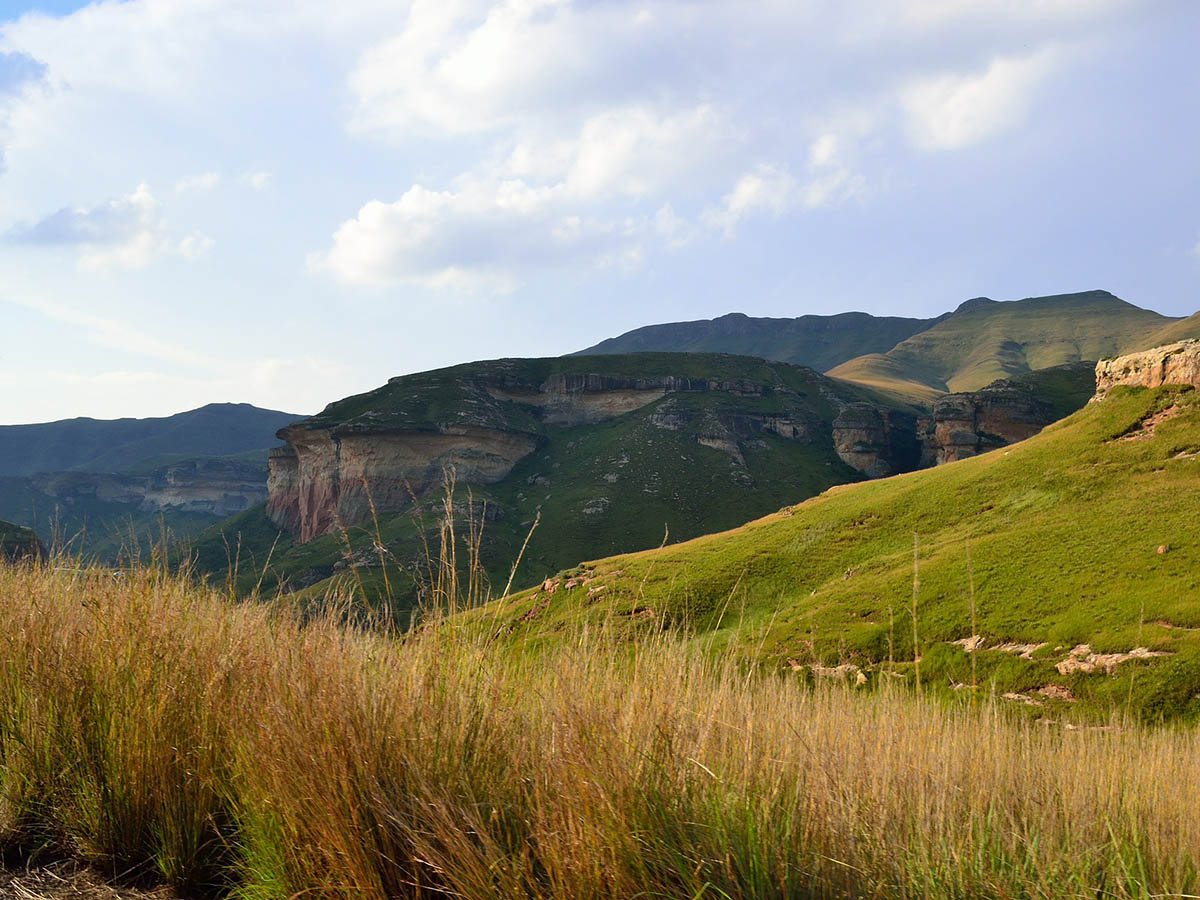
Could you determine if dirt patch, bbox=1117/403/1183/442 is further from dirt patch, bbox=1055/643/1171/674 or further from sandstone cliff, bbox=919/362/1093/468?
sandstone cliff, bbox=919/362/1093/468

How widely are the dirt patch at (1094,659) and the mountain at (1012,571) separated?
0.18ft

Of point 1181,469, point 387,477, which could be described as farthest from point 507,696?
point 387,477

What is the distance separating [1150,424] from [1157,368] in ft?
12.0

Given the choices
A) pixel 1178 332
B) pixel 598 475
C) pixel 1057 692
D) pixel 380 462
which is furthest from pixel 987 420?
pixel 1178 332

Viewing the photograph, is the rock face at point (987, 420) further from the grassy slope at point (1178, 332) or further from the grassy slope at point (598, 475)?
the grassy slope at point (1178, 332)

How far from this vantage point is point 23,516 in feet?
525

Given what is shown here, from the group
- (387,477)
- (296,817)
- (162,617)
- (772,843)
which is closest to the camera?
(772,843)

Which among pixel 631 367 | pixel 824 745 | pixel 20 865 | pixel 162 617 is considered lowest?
pixel 20 865

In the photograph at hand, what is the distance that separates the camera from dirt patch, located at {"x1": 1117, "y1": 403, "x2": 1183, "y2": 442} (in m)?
35.2

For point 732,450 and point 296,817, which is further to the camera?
point 732,450

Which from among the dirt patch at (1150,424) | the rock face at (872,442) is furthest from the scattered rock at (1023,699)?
the rock face at (872,442)

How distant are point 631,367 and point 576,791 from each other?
135 m

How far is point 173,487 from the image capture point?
177625 millimetres

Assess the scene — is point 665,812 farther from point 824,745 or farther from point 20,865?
point 20,865
